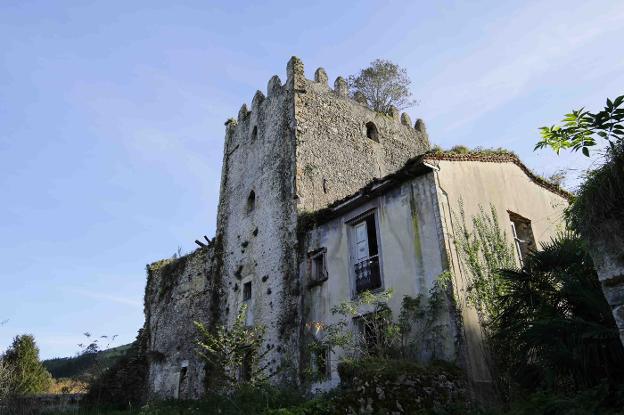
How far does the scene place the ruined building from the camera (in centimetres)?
1140

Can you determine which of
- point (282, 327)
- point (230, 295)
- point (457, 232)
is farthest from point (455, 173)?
point (230, 295)

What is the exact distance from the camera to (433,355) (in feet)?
33.2

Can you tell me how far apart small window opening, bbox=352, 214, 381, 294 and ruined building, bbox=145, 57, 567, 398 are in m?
0.03

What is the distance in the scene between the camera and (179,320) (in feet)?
64.4

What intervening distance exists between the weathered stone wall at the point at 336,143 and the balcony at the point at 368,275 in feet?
11.6

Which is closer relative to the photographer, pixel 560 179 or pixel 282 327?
pixel 282 327

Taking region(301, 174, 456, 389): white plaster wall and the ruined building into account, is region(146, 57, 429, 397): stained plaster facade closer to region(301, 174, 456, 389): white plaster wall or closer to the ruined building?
the ruined building


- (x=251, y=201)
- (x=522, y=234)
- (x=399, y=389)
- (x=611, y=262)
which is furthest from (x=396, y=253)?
(x=251, y=201)

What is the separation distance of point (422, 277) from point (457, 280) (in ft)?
2.57

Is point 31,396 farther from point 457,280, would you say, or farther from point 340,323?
point 457,280

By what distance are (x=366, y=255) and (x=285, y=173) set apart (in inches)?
194

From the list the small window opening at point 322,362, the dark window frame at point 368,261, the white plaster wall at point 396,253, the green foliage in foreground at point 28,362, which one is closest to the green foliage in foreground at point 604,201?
the white plaster wall at point 396,253

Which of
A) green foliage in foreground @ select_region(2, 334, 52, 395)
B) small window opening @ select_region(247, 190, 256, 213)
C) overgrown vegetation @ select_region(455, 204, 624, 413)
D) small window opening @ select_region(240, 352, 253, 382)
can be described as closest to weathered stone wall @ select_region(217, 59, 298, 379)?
small window opening @ select_region(247, 190, 256, 213)

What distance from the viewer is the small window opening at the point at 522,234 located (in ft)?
42.5
